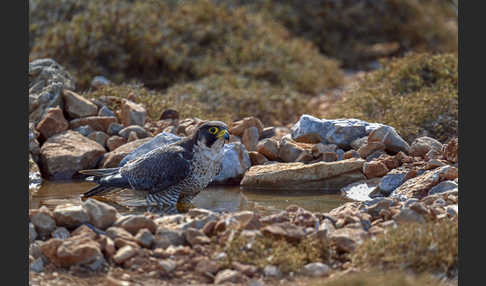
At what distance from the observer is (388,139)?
850cm

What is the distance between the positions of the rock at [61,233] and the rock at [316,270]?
1912 millimetres

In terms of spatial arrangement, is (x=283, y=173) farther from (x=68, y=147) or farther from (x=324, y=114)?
(x=324, y=114)

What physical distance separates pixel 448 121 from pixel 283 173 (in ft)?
9.13

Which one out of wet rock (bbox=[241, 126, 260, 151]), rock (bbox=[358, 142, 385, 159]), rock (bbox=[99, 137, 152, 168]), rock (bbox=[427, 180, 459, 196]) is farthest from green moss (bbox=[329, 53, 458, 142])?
rock (bbox=[99, 137, 152, 168])

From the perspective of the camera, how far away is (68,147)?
9.16 meters

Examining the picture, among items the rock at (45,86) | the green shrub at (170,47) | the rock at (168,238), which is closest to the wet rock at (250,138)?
the rock at (45,86)

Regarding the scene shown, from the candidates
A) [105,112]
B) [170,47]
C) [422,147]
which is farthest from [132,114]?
[170,47]

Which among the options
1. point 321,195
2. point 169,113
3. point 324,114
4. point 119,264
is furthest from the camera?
point 324,114

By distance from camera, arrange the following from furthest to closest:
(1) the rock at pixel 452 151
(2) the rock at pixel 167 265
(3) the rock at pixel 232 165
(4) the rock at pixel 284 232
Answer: (3) the rock at pixel 232 165 → (1) the rock at pixel 452 151 → (4) the rock at pixel 284 232 → (2) the rock at pixel 167 265

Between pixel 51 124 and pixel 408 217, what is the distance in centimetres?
563

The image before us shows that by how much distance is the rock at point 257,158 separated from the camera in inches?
353

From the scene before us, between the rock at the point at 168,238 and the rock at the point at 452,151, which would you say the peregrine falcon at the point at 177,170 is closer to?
the rock at the point at 168,238

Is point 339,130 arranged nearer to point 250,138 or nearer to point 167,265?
point 250,138

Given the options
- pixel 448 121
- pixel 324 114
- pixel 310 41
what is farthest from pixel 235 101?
pixel 310 41
